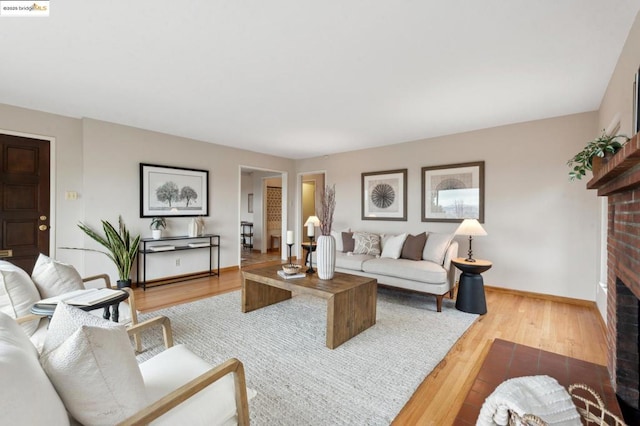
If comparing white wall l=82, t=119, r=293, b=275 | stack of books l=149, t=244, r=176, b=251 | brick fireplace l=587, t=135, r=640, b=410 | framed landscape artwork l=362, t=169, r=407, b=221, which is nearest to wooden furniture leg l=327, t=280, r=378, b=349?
brick fireplace l=587, t=135, r=640, b=410

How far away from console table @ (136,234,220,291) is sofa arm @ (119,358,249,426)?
3.72 metres

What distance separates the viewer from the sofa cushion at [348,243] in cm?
465

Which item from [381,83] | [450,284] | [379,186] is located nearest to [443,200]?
[379,186]

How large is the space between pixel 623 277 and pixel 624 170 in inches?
26.9

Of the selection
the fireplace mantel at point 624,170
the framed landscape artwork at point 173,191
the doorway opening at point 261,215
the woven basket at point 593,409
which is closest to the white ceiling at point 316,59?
the framed landscape artwork at point 173,191

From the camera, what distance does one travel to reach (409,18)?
1.85m

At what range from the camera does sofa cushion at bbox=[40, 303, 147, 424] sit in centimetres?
89

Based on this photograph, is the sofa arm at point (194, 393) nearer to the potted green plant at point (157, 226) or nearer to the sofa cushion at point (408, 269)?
the sofa cushion at point (408, 269)

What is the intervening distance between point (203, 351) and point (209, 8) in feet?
8.29

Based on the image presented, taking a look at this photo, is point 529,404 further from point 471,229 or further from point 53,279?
point 53,279

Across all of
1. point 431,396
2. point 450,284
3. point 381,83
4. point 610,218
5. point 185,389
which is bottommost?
point 431,396

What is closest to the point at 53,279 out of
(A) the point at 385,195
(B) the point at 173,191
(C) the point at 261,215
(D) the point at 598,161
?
(B) the point at 173,191

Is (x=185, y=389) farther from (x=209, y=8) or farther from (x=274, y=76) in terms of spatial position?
(x=274, y=76)

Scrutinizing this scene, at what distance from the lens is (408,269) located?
3.56 m
